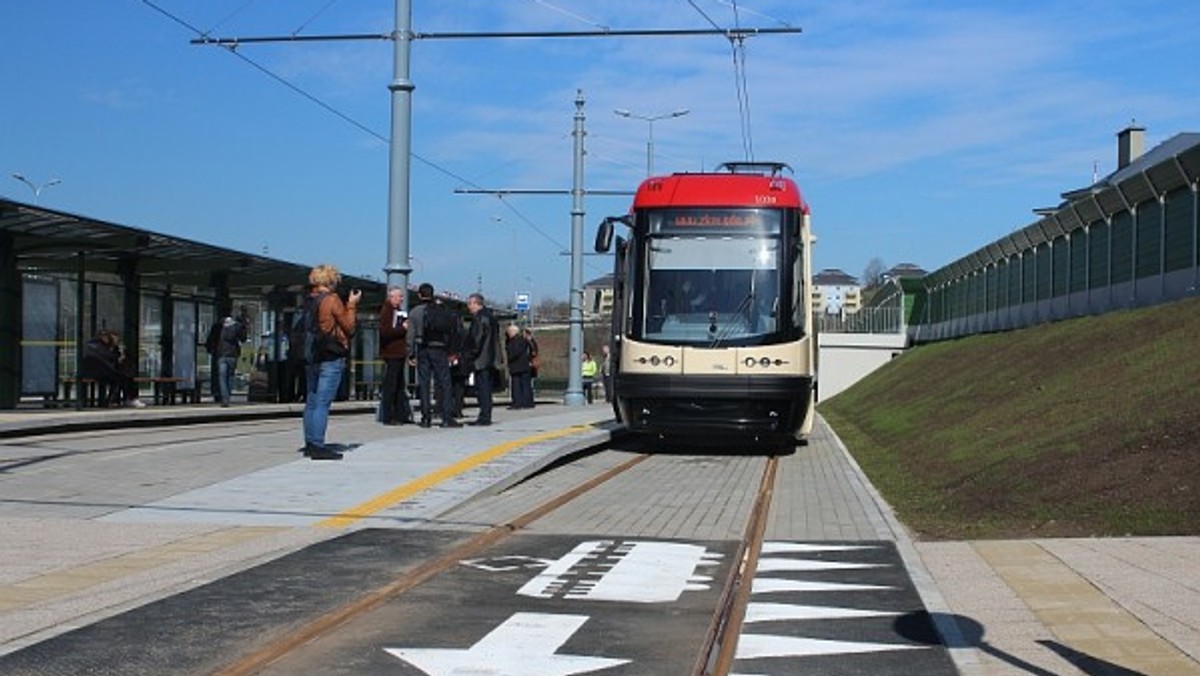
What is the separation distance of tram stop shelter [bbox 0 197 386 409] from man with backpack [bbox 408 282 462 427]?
535 centimetres

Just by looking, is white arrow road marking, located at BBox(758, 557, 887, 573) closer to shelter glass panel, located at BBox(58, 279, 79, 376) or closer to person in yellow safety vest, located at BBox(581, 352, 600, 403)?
shelter glass panel, located at BBox(58, 279, 79, 376)

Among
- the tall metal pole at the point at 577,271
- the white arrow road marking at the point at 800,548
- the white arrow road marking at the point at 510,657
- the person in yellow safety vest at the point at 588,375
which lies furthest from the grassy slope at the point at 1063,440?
the person in yellow safety vest at the point at 588,375

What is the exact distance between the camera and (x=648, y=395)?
695 inches

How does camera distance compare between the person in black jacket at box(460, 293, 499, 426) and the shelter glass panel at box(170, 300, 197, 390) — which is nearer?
the person in black jacket at box(460, 293, 499, 426)

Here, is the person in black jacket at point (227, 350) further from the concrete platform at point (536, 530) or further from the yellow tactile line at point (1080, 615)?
the yellow tactile line at point (1080, 615)

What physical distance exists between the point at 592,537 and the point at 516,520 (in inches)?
36.4

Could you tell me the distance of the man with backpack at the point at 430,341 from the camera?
1702cm

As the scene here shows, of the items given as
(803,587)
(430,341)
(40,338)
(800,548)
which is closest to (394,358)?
(430,341)

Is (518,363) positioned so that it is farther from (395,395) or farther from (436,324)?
(436,324)

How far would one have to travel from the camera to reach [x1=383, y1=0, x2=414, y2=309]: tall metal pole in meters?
18.0

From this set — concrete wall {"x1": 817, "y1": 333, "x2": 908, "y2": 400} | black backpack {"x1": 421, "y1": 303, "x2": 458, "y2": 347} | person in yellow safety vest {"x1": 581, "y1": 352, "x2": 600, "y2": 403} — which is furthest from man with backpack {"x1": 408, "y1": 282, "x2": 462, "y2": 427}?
concrete wall {"x1": 817, "y1": 333, "x2": 908, "y2": 400}

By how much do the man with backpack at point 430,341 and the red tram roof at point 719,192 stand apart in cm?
319

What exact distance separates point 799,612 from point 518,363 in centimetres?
2007

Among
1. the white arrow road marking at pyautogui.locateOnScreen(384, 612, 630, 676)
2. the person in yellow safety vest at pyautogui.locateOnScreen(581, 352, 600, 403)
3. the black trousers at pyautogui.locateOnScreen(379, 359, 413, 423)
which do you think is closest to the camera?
the white arrow road marking at pyautogui.locateOnScreen(384, 612, 630, 676)
